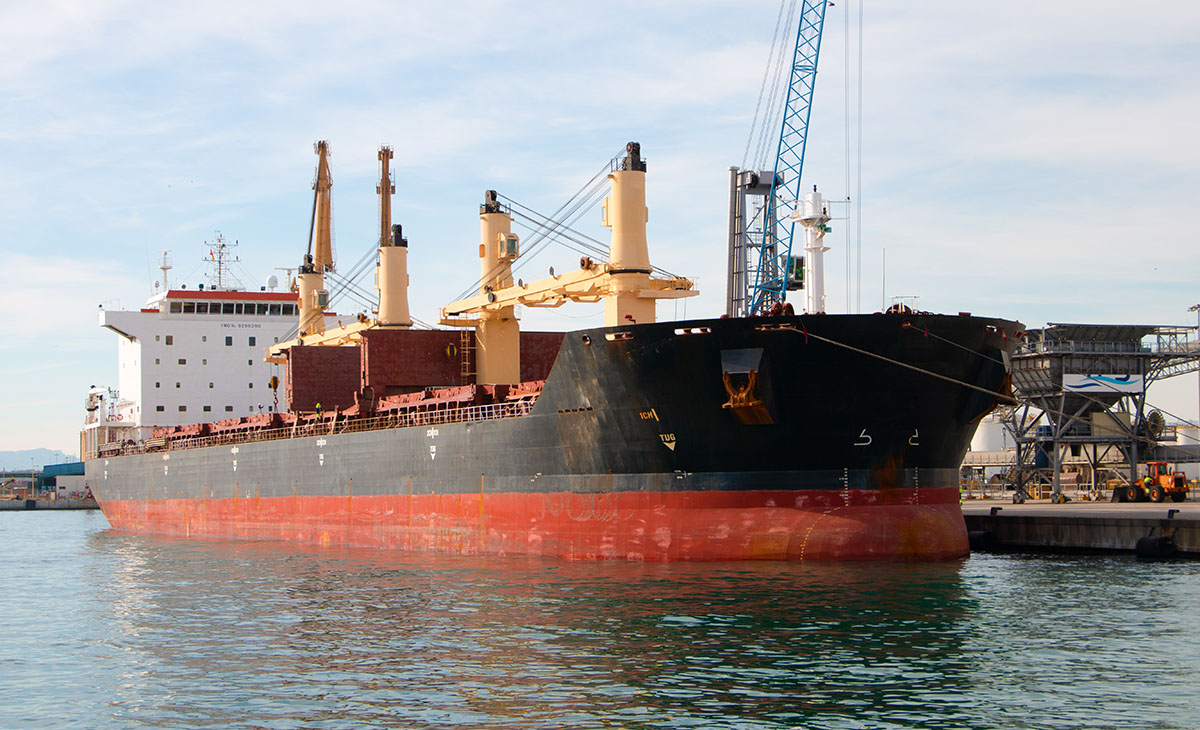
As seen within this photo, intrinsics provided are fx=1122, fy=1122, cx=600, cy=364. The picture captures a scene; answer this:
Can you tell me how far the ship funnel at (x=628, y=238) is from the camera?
79.6ft

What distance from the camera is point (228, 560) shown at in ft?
86.3

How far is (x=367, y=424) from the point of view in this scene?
29828mm

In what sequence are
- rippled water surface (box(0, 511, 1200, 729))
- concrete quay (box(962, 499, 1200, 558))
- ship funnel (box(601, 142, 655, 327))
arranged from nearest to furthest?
rippled water surface (box(0, 511, 1200, 729)) < concrete quay (box(962, 499, 1200, 558)) < ship funnel (box(601, 142, 655, 327))

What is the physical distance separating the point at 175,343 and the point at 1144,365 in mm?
38553

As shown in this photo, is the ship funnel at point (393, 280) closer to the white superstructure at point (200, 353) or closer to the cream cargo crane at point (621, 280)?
the cream cargo crane at point (621, 280)

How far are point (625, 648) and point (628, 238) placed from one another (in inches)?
492

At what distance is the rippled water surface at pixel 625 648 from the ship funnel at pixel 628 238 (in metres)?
6.05

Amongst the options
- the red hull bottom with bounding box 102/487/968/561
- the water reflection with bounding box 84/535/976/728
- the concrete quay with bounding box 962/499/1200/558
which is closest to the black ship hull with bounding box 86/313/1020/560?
the red hull bottom with bounding box 102/487/968/561

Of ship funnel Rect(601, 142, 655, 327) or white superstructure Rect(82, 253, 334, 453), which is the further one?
white superstructure Rect(82, 253, 334, 453)

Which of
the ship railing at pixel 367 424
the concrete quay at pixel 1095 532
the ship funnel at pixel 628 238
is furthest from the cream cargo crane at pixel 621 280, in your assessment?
the concrete quay at pixel 1095 532

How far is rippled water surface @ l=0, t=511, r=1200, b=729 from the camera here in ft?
35.6

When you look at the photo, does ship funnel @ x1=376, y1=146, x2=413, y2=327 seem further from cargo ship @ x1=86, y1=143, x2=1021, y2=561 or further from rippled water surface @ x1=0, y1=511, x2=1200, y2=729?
rippled water surface @ x1=0, y1=511, x2=1200, y2=729

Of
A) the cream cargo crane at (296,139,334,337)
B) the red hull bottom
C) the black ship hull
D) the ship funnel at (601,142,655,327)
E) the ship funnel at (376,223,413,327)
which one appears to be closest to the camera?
the black ship hull

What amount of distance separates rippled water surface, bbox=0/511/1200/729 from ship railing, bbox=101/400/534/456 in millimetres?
4046
